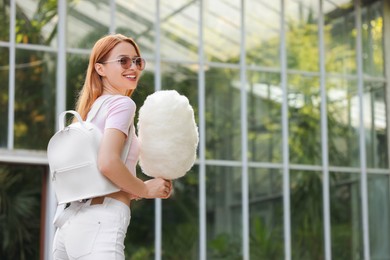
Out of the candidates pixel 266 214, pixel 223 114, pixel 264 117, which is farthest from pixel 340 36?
pixel 266 214

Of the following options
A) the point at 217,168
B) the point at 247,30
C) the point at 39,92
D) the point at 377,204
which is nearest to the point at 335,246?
the point at 377,204

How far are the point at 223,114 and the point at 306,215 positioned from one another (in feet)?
4.69

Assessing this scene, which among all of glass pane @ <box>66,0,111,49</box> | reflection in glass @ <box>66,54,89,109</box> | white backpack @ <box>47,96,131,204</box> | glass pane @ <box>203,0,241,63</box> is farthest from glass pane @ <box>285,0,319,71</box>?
white backpack @ <box>47,96,131,204</box>

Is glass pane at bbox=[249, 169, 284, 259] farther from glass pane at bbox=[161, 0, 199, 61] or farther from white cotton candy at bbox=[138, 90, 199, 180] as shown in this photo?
white cotton candy at bbox=[138, 90, 199, 180]

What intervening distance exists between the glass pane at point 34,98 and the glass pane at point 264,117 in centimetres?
214

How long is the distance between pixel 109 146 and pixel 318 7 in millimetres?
8025

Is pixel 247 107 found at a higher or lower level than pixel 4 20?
lower

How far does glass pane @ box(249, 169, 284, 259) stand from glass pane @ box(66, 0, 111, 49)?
2.15 m

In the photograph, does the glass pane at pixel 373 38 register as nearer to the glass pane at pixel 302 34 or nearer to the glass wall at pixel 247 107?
the glass wall at pixel 247 107

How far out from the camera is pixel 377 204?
11.3 m

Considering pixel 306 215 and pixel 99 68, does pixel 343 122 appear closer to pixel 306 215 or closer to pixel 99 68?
pixel 306 215

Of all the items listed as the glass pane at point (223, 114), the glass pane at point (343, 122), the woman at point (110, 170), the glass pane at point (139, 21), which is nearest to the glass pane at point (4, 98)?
the glass pane at point (139, 21)

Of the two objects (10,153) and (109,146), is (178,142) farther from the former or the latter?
(10,153)

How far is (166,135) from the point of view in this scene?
3582mm
